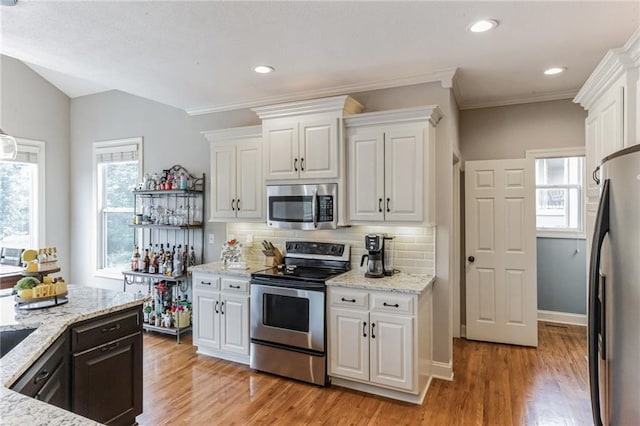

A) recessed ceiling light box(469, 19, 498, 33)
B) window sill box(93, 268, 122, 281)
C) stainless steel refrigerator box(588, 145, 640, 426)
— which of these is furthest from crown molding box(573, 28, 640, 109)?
window sill box(93, 268, 122, 281)

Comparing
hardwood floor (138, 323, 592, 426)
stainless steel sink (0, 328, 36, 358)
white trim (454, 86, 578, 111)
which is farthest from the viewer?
white trim (454, 86, 578, 111)

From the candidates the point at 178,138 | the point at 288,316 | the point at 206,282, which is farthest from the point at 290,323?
the point at 178,138

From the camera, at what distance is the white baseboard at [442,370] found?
325 cm

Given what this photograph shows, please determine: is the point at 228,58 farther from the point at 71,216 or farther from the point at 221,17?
the point at 71,216

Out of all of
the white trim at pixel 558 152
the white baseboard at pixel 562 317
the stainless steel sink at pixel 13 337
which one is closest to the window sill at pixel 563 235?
the white baseboard at pixel 562 317

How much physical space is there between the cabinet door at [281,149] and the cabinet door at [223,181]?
1.67ft

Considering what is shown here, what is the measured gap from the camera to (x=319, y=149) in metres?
3.38

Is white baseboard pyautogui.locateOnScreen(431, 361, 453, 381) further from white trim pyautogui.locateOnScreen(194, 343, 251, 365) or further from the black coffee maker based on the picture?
white trim pyautogui.locateOnScreen(194, 343, 251, 365)

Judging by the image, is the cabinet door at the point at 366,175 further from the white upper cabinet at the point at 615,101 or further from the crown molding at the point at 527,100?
the crown molding at the point at 527,100

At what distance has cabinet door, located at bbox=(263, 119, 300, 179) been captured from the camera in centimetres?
350

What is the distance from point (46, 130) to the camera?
17.0 ft

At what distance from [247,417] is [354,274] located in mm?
1411

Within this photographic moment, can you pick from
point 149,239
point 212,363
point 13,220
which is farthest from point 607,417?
point 13,220

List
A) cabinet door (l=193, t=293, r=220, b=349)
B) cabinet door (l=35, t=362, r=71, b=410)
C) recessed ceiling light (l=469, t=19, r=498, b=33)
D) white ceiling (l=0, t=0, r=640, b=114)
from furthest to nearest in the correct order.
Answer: cabinet door (l=193, t=293, r=220, b=349) → recessed ceiling light (l=469, t=19, r=498, b=33) → white ceiling (l=0, t=0, r=640, b=114) → cabinet door (l=35, t=362, r=71, b=410)
